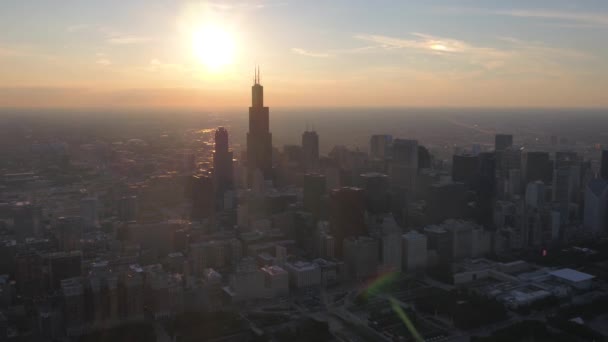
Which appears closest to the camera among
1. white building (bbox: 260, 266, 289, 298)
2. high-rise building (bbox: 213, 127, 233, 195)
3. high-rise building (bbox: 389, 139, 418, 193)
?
white building (bbox: 260, 266, 289, 298)

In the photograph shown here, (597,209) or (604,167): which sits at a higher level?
(604,167)

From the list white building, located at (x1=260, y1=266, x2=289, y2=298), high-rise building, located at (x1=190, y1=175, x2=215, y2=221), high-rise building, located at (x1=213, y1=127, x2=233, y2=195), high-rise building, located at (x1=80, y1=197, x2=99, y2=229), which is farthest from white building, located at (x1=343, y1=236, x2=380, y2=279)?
high-rise building, located at (x1=213, y1=127, x2=233, y2=195)

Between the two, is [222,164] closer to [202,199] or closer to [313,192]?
[202,199]

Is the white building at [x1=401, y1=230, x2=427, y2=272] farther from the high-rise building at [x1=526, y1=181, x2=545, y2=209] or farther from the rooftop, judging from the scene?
the high-rise building at [x1=526, y1=181, x2=545, y2=209]

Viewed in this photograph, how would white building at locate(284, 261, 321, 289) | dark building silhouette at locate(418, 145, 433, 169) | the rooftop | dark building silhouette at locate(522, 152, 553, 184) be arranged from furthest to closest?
dark building silhouette at locate(418, 145, 433, 169), dark building silhouette at locate(522, 152, 553, 184), the rooftop, white building at locate(284, 261, 321, 289)

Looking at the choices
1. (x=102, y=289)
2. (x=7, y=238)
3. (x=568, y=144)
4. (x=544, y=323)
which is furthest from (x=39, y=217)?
(x=568, y=144)

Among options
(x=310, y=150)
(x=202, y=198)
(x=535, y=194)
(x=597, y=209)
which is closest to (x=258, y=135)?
(x=310, y=150)
